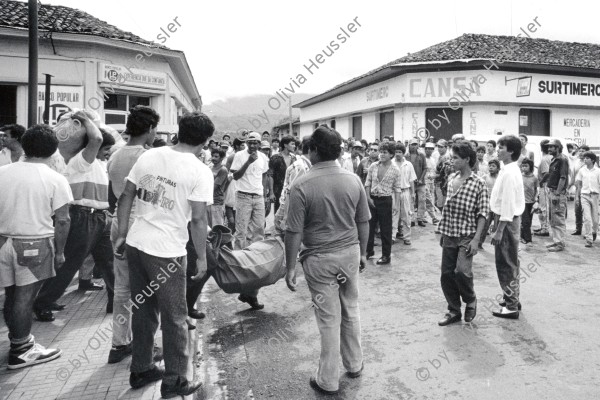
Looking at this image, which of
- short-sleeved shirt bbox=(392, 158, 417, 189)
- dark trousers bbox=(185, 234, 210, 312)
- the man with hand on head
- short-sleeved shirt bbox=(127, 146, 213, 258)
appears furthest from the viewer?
short-sleeved shirt bbox=(392, 158, 417, 189)

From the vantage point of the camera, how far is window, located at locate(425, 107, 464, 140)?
2144 centimetres

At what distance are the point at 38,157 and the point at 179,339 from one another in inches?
77.7

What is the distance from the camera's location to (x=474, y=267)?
24.1ft

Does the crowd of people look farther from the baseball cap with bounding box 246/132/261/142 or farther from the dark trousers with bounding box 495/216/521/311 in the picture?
the baseball cap with bounding box 246/132/261/142

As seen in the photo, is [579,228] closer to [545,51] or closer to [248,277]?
[248,277]

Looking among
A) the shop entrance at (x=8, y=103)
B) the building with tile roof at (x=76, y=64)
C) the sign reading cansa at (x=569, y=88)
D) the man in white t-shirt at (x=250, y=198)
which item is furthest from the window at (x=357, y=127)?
the man in white t-shirt at (x=250, y=198)

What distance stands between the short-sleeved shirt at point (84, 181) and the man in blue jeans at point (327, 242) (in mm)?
2485

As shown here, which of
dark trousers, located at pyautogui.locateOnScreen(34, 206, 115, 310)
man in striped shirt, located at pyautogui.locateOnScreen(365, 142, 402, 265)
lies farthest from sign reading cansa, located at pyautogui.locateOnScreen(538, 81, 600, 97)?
dark trousers, located at pyautogui.locateOnScreen(34, 206, 115, 310)

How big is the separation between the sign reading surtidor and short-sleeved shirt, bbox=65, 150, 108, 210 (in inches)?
416

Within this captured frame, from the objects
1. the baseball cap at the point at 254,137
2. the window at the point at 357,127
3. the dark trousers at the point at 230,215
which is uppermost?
the window at the point at 357,127

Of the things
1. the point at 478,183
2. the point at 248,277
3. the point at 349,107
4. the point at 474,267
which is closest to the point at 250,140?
the point at 248,277

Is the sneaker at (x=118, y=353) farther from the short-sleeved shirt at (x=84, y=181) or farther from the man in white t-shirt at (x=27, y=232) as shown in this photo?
the short-sleeved shirt at (x=84, y=181)

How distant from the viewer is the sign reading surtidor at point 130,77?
14.3 meters

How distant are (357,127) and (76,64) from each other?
56.9 feet
